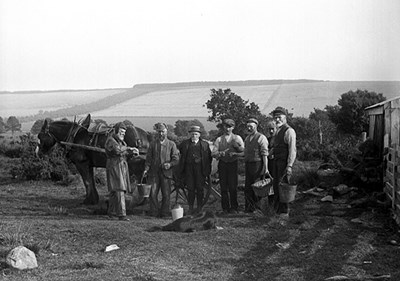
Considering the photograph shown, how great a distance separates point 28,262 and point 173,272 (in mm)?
1758

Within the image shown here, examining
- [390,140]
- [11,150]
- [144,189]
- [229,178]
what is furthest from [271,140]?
[11,150]

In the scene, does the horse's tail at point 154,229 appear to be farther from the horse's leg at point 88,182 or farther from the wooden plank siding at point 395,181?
the wooden plank siding at point 395,181

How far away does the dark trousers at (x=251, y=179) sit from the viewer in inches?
363

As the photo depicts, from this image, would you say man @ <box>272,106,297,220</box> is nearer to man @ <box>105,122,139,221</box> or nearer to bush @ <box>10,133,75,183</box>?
man @ <box>105,122,139,221</box>

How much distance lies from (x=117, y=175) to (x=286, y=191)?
303 centimetres

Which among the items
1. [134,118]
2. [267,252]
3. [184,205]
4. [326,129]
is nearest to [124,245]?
[267,252]

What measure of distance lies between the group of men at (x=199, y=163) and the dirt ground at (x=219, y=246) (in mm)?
488

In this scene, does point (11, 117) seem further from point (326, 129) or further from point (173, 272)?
point (173, 272)

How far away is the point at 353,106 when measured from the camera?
81.4 feet

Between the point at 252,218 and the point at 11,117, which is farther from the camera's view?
the point at 11,117

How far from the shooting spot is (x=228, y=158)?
944cm

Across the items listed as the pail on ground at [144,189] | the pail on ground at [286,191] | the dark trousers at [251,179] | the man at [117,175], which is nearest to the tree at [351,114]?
the dark trousers at [251,179]

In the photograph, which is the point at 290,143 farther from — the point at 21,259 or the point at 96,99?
the point at 96,99

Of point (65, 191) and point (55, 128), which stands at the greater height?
point (55, 128)
